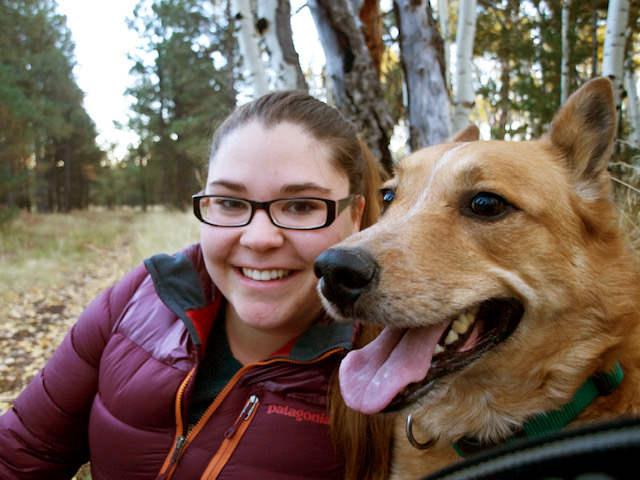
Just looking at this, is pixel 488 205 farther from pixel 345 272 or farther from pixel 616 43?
pixel 616 43

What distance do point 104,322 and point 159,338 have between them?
15.1 inches

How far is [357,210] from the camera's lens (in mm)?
2365

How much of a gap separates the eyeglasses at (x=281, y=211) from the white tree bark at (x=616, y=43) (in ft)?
12.8

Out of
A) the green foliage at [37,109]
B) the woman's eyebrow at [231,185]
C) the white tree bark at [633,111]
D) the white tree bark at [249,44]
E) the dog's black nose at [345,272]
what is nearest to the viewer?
the dog's black nose at [345,272]

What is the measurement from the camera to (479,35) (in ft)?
42.5

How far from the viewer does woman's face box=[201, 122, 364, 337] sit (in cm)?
190

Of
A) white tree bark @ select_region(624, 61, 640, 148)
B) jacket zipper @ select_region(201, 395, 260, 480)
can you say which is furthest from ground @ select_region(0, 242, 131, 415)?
white tree bark @ select_region(624, 61, 640, 148)

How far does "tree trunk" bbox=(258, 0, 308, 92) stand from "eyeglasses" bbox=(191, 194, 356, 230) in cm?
350

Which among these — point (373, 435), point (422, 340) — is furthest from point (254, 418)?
point (422, 340)

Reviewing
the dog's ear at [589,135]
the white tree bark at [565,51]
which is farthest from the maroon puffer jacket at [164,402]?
the white tree bark at [565,51]

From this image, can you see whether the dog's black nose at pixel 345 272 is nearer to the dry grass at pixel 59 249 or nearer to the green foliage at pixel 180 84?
the dry grass at pixel 59 249

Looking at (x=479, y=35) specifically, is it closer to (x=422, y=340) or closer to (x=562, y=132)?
(x=562, y=132)

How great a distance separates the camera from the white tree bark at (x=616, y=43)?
4.30 metres

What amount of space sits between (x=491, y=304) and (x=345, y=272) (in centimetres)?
61
